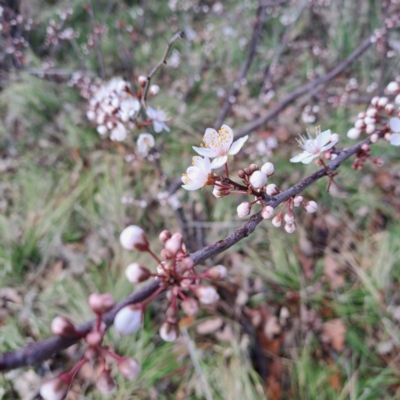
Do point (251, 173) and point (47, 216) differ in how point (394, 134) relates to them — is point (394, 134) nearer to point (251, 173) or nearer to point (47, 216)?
point (251, 173)

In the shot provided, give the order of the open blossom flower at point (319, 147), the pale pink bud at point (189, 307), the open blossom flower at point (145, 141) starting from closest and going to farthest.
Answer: the pale pink bud at point (189, 307) → the open blossom flower at point (319, 147) → the open blossom flower at point (145, 141)

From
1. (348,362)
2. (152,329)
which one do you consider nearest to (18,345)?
(152,329)

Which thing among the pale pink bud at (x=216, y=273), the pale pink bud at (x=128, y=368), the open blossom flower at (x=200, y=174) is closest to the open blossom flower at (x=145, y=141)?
the open blossom flower at (x=200, y=174)

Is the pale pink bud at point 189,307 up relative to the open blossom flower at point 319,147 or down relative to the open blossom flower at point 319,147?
down

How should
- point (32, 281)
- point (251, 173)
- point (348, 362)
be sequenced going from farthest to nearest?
1. point (32, 281)
2. point (348, 362)
3. point (251, 173)

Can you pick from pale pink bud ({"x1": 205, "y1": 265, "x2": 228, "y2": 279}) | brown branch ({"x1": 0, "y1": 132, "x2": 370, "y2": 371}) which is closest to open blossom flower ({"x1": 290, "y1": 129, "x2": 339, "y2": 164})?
brown branch ({"x1": 0, "y1": 132, "x2": 370, "y2": 371})

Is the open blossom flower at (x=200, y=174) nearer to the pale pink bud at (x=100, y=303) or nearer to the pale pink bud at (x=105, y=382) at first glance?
the pale pink bud at (x=100, y=303)

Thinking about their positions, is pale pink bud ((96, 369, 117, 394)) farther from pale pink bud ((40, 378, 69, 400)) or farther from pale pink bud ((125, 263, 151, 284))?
pale pink bud ((125, 263, 151, 284))
